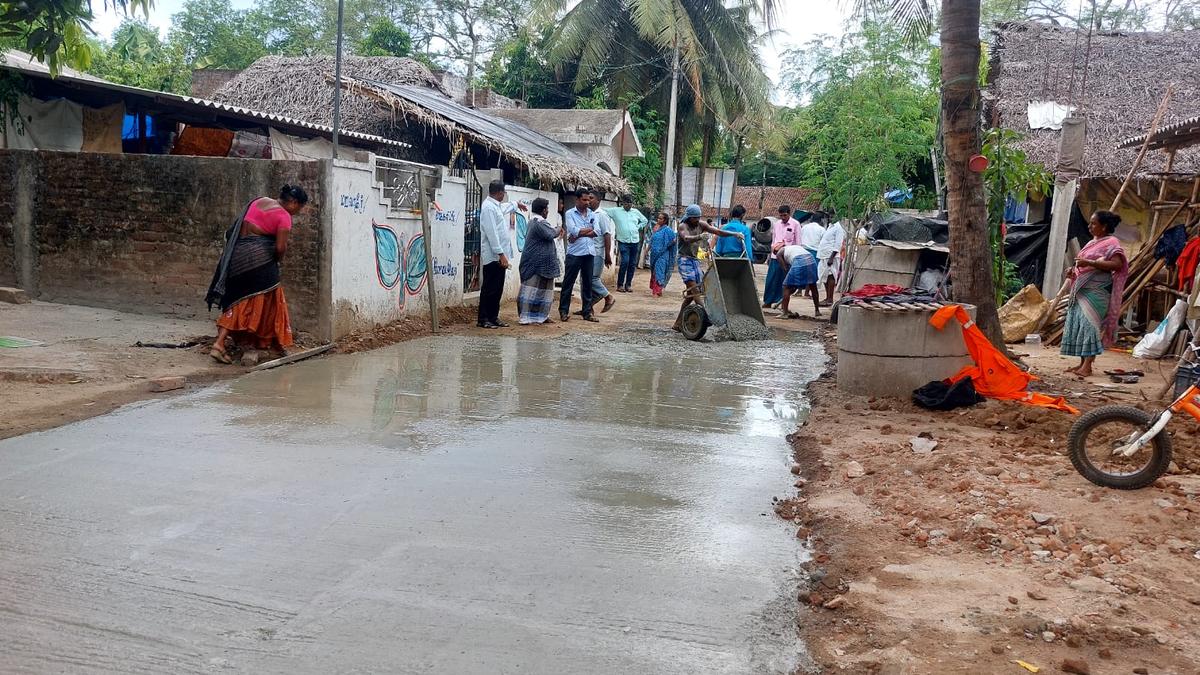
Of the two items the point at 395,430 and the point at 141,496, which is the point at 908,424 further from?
the point at 141,496

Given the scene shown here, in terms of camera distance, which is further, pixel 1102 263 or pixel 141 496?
pixel 1102 263

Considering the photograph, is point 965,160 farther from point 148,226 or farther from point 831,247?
point 148,226

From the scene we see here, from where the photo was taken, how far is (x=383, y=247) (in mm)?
9773

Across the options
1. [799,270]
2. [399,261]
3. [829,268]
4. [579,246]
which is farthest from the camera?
[829,268]

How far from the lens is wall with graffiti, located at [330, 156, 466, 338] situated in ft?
29.3

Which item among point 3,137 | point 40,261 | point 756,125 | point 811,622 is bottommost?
point 811,622

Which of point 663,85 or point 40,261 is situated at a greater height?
point 663,85

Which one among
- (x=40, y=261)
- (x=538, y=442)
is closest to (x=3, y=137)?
(x=40, y=261)

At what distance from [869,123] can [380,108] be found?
9486 millimetres

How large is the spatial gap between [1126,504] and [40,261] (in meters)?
10.4

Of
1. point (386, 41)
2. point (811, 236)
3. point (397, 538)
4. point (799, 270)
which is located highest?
point (386, 41)

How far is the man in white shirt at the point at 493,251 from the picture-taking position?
10776 millimetres

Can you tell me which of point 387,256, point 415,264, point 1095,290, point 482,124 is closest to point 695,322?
point 415,264

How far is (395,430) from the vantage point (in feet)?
18.9
